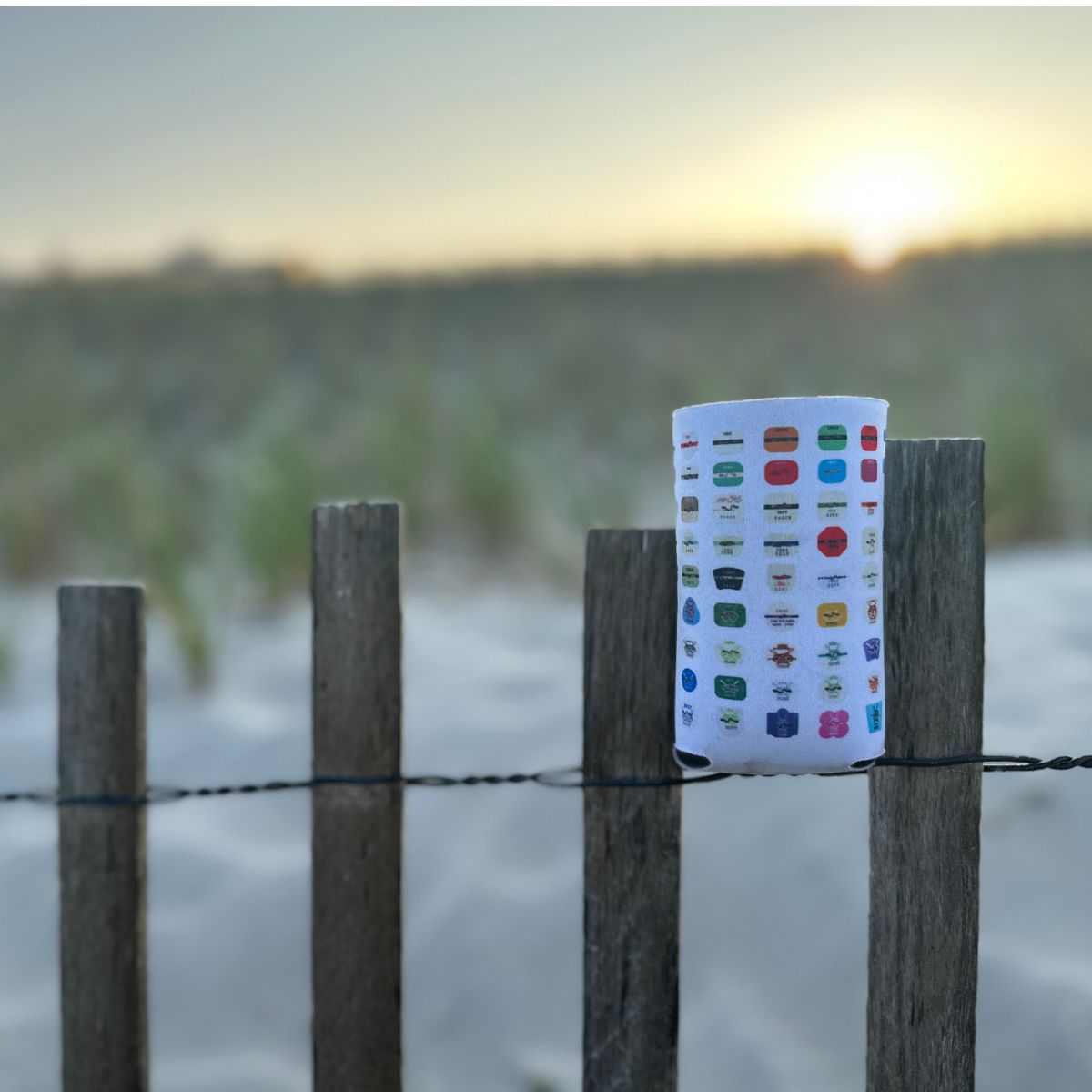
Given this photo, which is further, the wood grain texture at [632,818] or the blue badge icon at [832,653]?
the wood grain texture at [632,818]

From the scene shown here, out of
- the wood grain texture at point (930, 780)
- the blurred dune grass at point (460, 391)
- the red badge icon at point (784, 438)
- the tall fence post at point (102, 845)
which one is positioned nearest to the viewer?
the red badge icon at point (784, 438)

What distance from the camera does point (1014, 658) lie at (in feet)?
9.75

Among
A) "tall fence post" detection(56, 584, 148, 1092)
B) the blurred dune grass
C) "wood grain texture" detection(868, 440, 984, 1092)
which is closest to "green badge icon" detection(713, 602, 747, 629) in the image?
"wood grain texture" detection(868, 440, 984, 1092)

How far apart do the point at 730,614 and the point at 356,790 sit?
1.78 ft

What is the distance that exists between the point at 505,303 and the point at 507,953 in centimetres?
1717

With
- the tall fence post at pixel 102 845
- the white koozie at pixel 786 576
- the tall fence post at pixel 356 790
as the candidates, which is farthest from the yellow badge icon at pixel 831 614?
the tall fence post at pixel 102 845

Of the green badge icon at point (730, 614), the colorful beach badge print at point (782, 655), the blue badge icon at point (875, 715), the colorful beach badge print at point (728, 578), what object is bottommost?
the blue badge icon at point (875, 715)

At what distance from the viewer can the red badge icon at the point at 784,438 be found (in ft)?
3.75

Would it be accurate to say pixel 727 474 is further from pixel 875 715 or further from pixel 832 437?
pixel 875 715

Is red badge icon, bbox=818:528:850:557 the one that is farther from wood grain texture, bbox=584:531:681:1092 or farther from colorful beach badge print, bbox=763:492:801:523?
wood grain texture, bbox=584:531:681:1092

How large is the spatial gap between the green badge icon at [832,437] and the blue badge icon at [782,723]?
27 cm

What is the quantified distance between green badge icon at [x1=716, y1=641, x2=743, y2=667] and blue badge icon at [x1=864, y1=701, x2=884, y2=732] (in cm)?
15

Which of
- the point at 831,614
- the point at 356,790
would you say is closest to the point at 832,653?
the point at 831,614

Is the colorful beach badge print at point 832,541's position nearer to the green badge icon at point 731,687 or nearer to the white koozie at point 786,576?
the white koozie at point 786,576
